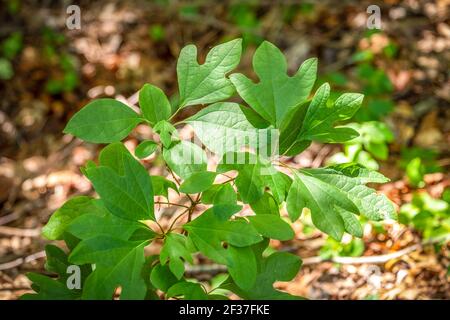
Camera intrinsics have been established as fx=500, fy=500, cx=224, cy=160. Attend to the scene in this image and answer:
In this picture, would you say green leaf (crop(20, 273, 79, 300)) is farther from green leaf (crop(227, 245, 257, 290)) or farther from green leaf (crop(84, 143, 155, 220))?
green leaf (crop(227, 245, 257, 290))

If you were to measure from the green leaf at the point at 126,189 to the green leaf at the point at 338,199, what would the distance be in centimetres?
41

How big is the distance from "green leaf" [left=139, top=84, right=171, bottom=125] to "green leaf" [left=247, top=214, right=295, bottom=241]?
1.34 feet

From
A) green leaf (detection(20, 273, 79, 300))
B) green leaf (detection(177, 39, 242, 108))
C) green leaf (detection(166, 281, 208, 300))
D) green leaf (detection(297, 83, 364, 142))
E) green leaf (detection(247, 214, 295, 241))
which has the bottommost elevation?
green leaf (detection(166, 281, 208, 300))

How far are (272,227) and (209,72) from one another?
19.6 inches

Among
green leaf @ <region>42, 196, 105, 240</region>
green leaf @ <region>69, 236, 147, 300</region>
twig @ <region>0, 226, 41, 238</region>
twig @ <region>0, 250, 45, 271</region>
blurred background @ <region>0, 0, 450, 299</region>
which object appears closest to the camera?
green leaf @ <region>69, 236, 147, 300</region>

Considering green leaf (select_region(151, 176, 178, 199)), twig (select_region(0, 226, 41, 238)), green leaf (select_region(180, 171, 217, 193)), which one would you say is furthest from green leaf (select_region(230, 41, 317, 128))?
twig (select_region(0, 226, 41, 238))

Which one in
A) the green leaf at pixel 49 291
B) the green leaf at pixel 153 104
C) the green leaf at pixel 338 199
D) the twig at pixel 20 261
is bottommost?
the green leaf at pixel 49 291

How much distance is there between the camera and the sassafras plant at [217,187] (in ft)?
4.41

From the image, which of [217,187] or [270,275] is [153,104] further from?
[270,275]

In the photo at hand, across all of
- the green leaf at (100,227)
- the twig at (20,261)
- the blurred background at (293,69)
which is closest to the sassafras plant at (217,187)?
the green leaf at (100,227)

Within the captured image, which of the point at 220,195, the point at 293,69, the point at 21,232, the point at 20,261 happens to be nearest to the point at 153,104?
the point at 220,195

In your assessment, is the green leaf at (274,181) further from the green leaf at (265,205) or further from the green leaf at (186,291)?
the green leaf at (186,291)

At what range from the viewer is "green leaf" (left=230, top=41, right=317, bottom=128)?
4.92ft

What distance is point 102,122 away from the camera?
1450mm
